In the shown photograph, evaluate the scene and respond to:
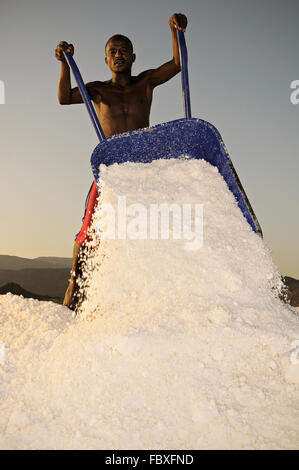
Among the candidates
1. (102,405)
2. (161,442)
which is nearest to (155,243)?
(102,405)

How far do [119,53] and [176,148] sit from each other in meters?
1.21

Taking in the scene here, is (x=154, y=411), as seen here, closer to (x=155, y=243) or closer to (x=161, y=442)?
(x=161, y=442)

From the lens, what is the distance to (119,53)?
2709 millimetres

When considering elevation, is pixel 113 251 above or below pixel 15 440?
above

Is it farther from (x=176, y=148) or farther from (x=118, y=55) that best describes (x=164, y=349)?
(x=118, y=55)

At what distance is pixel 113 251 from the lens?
1808 mm

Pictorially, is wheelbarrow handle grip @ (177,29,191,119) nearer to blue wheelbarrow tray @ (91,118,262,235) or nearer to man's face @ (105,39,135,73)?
blue wheelbarrow tray @ (91,118,262,235)

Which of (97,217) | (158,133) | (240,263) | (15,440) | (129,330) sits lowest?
(15,440)

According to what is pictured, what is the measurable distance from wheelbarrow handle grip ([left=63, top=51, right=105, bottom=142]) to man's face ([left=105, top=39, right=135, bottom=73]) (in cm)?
50

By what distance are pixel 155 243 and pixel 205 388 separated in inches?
32.9

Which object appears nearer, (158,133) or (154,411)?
(154,411)

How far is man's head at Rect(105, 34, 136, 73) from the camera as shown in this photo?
8.86 ft

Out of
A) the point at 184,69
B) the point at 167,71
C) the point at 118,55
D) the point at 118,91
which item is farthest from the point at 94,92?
the point at 184,69

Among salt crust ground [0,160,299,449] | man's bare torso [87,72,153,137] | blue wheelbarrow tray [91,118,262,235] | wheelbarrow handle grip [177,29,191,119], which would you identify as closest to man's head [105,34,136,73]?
man's bare torso [87,72,153,137]
